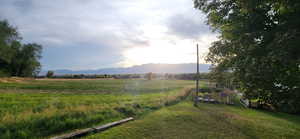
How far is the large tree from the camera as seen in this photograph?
18.7ft

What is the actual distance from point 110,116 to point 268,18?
10943 mm

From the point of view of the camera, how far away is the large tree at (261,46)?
5699 millimetres

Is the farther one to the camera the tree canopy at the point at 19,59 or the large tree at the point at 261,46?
the tree canopy at the point at 19,59

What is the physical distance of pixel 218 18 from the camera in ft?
29.6

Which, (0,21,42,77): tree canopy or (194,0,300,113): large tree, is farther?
(0,21,42,77): tree canopy

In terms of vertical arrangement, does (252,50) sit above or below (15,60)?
below

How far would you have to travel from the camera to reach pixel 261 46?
7355mm

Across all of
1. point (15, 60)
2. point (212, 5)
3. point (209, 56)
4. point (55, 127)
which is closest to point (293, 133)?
point (209, 56)

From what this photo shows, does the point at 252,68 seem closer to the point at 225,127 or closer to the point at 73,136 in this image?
the point at 225,127

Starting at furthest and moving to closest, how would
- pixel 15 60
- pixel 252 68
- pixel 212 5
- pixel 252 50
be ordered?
1. pixel 15 60
2. pixel 212 5
3. pixel 252 50
4. pixel 252 68

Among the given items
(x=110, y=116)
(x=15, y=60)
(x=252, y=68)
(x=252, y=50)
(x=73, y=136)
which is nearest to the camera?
(x=73, y=136)

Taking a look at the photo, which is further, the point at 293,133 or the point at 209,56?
the point at 209,56

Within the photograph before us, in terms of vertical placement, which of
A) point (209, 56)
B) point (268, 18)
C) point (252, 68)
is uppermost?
point (268, 18)

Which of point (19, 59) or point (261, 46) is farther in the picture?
point (19, 59)
